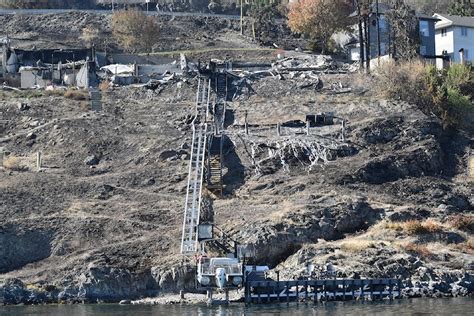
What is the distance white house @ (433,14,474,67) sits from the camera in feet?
370

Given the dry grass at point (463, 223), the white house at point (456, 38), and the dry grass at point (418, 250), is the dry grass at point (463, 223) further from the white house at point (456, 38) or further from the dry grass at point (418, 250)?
the white house at point (456, 38)

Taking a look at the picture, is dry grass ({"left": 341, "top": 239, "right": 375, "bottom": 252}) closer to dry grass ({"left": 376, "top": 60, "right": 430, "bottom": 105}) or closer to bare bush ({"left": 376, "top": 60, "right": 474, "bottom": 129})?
bare bush ({"left": 376, "top": 60, "right": 474, "bottom": 129})

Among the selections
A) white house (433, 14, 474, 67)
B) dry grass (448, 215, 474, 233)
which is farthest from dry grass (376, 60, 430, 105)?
white house (433, 14, 474, 67)

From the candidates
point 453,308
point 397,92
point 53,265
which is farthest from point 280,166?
point 453,308

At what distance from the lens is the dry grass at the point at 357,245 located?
71125 millimetres

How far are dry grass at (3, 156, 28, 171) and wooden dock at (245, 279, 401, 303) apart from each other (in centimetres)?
2458

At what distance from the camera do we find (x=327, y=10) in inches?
4574

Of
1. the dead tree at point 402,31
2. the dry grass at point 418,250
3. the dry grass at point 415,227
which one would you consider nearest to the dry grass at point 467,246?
the dry grass at point 415,227

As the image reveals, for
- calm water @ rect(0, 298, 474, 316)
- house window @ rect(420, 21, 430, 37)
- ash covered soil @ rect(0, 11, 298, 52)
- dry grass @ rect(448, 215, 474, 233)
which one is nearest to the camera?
calm water @ rect(0, 298, 474, 316)

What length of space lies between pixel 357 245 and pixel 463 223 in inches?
300

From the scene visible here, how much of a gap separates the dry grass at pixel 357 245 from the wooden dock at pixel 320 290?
13.8 ft

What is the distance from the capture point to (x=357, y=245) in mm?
71500

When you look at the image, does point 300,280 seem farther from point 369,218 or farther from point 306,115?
point 306,115

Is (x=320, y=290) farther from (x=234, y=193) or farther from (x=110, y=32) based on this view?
(x=110, y=32)
